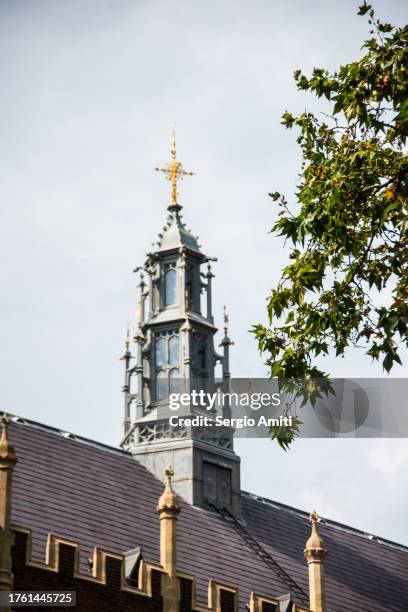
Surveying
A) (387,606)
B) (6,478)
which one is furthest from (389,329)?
(387,606)

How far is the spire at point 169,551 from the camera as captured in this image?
125 feet

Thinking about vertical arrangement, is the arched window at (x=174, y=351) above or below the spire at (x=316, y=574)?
above

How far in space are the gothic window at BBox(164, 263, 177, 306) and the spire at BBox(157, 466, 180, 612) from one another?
39.8ft

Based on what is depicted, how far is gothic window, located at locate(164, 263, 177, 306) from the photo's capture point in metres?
Result: 51.3

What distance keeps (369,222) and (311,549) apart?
17581 millimetres

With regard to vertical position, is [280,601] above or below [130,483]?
below

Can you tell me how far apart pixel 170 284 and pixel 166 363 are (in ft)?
9.15

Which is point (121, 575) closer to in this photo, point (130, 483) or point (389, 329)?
point (130, 483)

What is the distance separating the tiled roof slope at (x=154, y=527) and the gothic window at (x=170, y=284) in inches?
220

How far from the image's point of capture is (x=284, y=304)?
27.3 metres

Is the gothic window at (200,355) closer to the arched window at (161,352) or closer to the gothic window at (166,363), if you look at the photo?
the gothic window at (166,363)

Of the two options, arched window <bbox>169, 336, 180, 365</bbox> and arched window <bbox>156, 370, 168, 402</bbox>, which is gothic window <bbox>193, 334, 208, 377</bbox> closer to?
arched window <bbox>169, 336, 180, 365</bbox>

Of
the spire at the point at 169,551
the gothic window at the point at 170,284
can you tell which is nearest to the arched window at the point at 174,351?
the gothic window at the point at 170,284

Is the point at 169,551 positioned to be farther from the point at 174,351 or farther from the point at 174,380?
the point at 174,351
